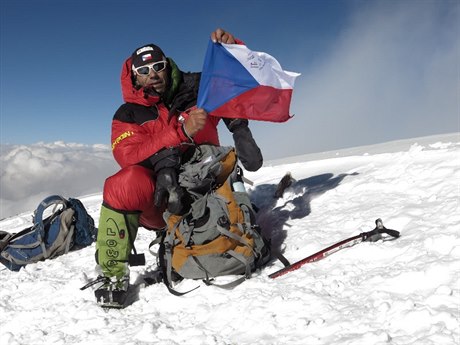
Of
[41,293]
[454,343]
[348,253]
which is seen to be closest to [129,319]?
[41,293]

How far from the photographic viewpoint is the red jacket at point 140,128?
3469 millimetres

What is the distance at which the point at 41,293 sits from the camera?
390cm

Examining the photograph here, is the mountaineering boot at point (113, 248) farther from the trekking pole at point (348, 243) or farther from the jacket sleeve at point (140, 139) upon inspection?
the trekking pole at point (348, 243)

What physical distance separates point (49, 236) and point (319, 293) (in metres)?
4.26

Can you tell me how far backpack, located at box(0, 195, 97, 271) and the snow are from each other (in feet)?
1.16

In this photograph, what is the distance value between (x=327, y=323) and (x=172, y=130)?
2059 mm

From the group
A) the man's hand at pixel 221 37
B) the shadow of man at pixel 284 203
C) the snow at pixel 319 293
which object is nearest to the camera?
the snow at pixel 319 293

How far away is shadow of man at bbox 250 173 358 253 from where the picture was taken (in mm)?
4405

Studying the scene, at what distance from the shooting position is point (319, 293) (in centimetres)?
273

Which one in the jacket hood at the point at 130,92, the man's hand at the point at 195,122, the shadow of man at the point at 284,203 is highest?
the jacket hood at the point at 130,92

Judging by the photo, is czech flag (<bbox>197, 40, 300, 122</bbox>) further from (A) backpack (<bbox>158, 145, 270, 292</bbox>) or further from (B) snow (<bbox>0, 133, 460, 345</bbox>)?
(B) snow (<bbox>0, 133, 460, 345</bbox>)

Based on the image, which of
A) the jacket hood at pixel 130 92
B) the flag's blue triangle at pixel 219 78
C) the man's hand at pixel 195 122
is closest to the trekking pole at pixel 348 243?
the man's hand at pixel 195 122

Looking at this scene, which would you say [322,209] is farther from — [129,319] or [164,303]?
[129,319]

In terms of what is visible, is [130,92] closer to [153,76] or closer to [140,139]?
[153,76]
